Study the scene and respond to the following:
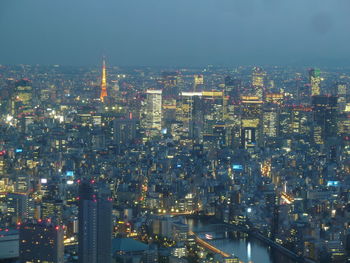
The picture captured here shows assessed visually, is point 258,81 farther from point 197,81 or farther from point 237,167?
point 237,167

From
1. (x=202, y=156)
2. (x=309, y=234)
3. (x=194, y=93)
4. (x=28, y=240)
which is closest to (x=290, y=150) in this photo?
(x=202, y=156)

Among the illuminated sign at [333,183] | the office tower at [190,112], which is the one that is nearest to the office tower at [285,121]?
the office tower at [190,112]

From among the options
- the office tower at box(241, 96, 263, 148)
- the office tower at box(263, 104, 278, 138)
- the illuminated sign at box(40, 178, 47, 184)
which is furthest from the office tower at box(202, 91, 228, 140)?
the illuminated sign at box(40, 178, 47, 184)

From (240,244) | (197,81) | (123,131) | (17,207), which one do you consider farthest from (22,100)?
(240,244)

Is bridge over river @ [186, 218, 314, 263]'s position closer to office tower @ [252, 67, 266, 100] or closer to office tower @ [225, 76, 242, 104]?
office tower @ [252, 67, 266, 100]

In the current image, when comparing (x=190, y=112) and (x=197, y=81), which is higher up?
(x=197, y=81)

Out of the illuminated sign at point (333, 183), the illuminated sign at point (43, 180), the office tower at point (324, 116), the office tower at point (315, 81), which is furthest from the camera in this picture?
the office tower at point (324, 116)

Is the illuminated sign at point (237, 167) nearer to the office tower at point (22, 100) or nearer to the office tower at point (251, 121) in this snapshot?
the office tower at point (251, 121)
